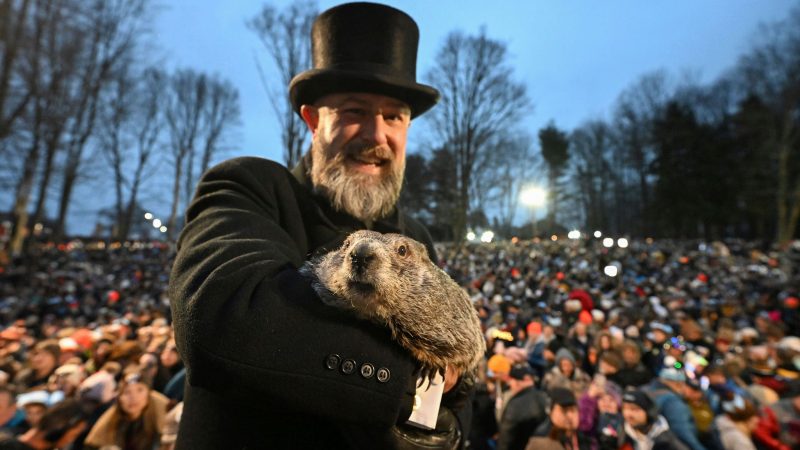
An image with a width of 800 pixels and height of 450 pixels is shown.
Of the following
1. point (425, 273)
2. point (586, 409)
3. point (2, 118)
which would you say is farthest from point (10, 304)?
point (425, 273)

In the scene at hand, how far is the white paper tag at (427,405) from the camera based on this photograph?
1.36 metres

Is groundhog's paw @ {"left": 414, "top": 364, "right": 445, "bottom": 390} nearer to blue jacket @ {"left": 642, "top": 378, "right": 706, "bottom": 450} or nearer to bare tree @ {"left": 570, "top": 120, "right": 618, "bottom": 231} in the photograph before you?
blue jacket @ {"left": 642, "top": 378, "right": 706, "bottom": 450}

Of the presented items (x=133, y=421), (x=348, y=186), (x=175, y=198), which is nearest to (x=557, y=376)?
(x=133, y=421)

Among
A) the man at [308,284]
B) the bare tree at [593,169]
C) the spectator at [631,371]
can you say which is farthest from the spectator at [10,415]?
the bare tree at [593,169]

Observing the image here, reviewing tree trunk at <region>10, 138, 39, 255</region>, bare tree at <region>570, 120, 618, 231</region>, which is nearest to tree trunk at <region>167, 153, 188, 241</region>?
tree trunk at <region>10, 138, 39, 255</region>

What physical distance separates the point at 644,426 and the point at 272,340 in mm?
5788

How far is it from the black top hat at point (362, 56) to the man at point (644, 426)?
517cm

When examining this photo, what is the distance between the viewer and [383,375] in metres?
1.21

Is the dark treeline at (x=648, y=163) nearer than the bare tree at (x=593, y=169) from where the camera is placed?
Yes

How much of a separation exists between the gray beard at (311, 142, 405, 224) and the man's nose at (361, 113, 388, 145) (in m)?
0.05

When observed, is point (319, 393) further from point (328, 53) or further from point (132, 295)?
point (132, 295)

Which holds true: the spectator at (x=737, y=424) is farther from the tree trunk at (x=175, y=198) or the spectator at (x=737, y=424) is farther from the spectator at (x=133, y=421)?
the tree trunk at (x=175, y=198)

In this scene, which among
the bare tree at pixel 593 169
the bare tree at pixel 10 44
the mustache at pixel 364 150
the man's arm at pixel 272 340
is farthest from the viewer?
the bare tree at pixel 593 169

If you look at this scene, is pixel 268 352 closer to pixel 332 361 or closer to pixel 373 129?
pixel 332 361
